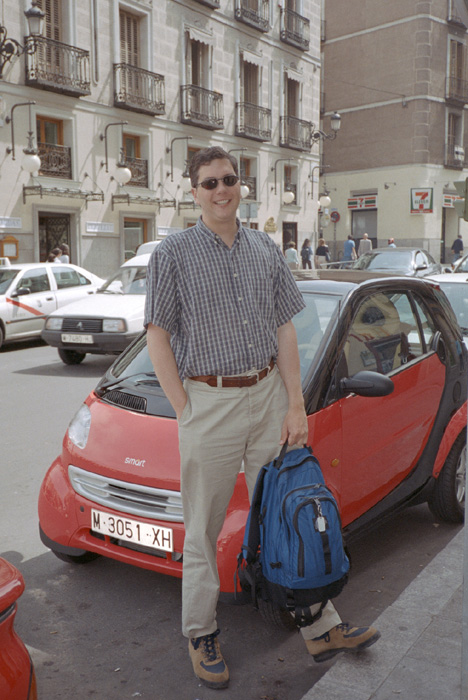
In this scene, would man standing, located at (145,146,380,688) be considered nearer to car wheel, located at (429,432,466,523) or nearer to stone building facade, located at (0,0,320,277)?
car wheel, located at (429,432,466,523)

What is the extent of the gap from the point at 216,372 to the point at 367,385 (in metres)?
0.98

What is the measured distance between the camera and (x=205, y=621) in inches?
112

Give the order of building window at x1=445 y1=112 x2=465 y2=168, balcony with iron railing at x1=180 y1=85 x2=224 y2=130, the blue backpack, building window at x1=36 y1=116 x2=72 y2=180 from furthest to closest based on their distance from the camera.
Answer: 1. building window at x1=445 y1=112 x2=465 y2=168
2. balcony with iron railing at x1=180 y1=85 x2=224 y2=130
3. building window at x1=36 y1=116 x2=72 y2=180
4. the blue backpack

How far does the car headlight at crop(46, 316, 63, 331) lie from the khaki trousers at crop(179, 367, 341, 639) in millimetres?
8035

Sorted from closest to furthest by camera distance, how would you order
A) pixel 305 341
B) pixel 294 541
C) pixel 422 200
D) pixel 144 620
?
pixel 294 541
pixel 144 620
pixel 305 341
pixel 422 200

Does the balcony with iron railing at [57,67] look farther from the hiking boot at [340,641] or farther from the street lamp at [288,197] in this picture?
the hiking boot at [340,641]

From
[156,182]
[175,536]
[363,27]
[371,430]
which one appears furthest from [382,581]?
[363,27]

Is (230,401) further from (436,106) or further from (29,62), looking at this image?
(436,106)

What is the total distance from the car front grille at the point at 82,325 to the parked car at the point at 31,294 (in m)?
2.46

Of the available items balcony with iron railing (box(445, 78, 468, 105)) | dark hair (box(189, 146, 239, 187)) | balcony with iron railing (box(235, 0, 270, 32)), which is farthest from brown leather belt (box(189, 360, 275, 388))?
balcony with iron railing (box(445, 78, 468, 105))

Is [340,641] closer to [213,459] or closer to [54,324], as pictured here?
[213,459]

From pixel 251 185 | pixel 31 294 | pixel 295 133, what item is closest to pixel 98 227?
pixel 251 185

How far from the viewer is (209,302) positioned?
274 centimetres

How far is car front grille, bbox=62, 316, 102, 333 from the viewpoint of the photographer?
10383 mm
